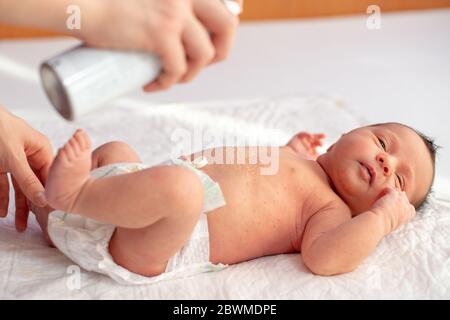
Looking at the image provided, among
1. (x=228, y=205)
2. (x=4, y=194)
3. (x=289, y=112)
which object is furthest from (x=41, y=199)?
(x=289, y=112)

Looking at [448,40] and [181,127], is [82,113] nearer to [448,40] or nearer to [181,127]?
[181,127]

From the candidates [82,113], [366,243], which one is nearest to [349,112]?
[366,243]

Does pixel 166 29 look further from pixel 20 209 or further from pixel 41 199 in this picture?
pixel 20 209

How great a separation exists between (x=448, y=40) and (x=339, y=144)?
42.0 inches

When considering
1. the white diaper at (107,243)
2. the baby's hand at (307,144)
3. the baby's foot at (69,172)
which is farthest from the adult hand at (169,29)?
the baby's hand at (307,144)

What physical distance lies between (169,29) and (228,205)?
51 cm

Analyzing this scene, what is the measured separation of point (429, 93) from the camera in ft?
6.74

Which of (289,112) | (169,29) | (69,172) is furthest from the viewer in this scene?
(289,112)

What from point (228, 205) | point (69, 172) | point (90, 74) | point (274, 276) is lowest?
point (274, 276)

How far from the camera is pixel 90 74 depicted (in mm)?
861

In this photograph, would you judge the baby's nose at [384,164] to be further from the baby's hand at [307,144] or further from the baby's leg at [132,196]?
the baby's leg at [132,196]

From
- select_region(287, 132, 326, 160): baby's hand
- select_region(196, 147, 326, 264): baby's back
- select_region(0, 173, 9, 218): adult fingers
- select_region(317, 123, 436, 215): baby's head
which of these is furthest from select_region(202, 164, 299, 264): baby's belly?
select_region(0, 173, 9, 218): adult fingers
